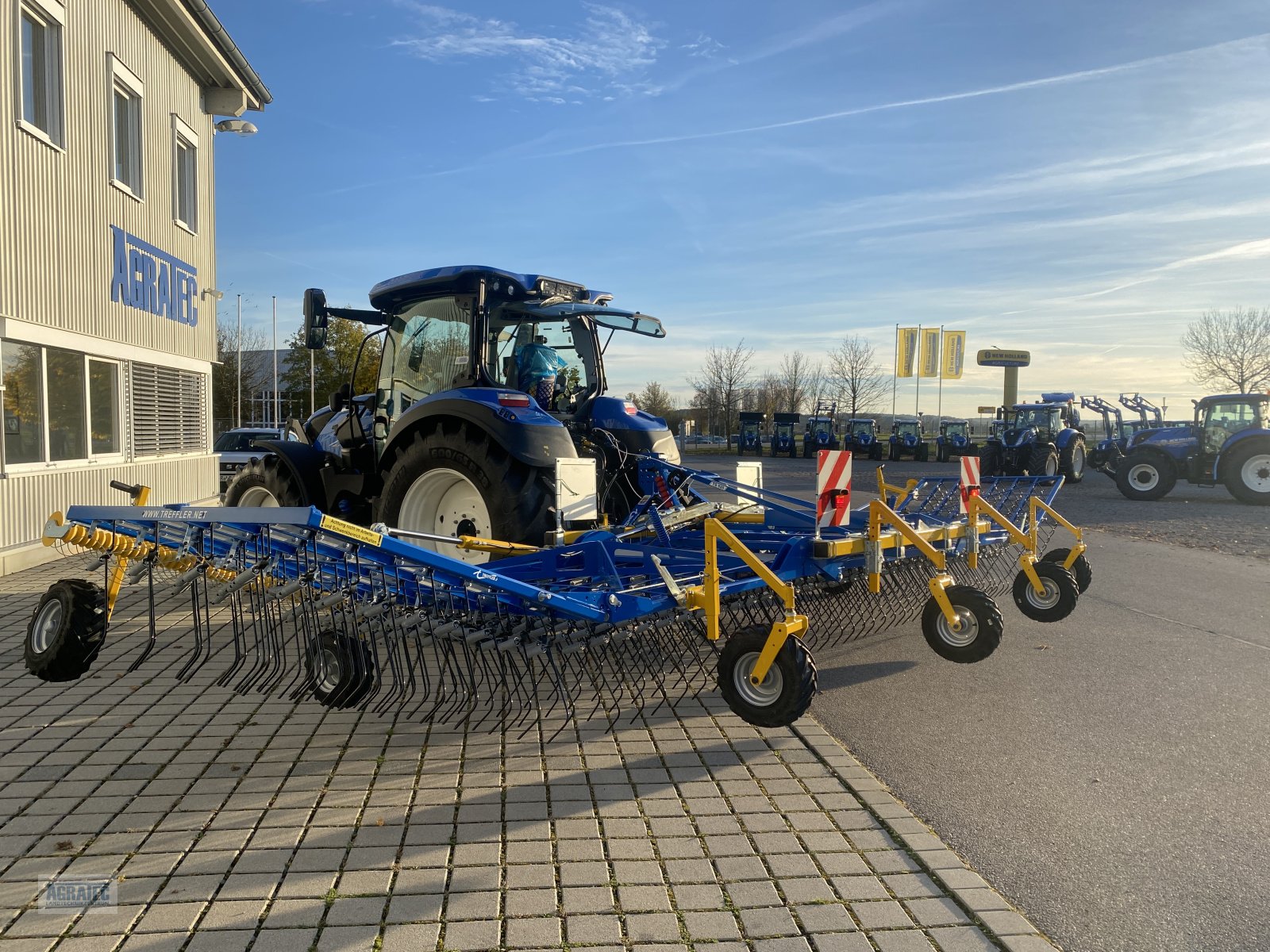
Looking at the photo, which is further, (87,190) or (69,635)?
(87,190)

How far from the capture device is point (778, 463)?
3550 centimetres

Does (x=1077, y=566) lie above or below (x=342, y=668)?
above

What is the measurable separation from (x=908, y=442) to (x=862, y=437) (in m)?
2.07

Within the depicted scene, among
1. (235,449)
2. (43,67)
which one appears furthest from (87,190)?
(235,449)

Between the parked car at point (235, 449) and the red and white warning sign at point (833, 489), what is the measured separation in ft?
44.7

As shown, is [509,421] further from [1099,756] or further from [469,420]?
[1099,756]

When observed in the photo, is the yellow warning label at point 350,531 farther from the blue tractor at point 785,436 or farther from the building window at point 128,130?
the blue tractor at point 785,436

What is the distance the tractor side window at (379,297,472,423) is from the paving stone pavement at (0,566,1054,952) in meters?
2.55

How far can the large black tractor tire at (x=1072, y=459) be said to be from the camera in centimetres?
A: 2427

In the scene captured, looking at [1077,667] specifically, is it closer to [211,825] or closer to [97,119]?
[211,825]

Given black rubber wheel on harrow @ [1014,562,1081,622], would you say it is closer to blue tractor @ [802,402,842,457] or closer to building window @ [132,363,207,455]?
building window @ [132,363,207,455]

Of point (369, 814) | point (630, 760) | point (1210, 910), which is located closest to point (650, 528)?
point (630, 760)

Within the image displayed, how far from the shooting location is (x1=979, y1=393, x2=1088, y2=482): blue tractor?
24.2m

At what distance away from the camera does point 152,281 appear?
11758 millimetres
